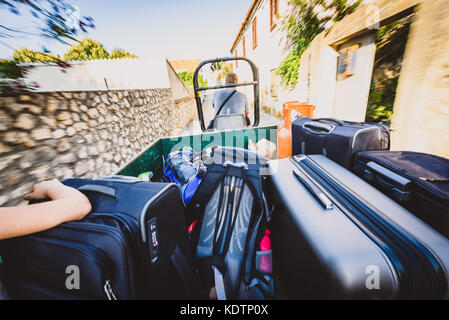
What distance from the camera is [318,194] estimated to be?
0.92 meters

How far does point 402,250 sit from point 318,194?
37 cm

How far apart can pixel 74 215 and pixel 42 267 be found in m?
0.26

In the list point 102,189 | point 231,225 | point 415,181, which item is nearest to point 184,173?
point 231,225

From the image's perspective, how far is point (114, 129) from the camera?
3051mm

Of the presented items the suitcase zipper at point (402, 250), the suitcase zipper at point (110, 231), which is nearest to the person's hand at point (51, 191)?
the suitcase zipper at point (110, 231)

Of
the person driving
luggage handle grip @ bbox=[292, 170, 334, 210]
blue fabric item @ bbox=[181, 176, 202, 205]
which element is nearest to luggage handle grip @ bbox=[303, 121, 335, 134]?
luggage handle grip @ bbox=[292, 170, 334, 210]

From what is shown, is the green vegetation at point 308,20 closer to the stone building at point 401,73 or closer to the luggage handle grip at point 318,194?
the stone building at point 401,73

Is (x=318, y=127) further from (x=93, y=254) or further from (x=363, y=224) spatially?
(x=93, y=254)

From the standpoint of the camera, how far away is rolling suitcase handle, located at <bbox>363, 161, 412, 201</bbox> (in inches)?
31.1

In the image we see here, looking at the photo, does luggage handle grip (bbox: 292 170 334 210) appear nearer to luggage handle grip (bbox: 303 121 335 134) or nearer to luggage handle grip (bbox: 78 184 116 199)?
luggage handle grip (bbox: 303 121 335 134)

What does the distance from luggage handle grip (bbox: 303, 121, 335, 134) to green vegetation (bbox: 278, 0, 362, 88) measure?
2.91 metres

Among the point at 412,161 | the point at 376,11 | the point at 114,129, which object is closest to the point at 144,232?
the point at 412,161
